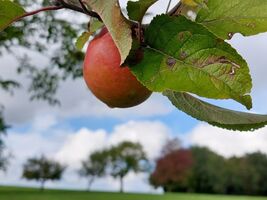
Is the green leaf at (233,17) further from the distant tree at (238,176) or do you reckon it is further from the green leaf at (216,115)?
the distant tree at (238,176)

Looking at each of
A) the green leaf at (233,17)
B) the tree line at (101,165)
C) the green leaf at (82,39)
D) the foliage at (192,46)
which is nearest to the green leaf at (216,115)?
the foliage at (192,46)

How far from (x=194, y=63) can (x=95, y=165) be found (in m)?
58.0

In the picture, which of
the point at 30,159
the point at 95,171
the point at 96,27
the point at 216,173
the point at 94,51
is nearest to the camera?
the point at 94,51

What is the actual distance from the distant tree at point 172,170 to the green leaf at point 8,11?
5631cm

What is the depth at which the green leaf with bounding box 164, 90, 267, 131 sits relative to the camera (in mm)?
1041

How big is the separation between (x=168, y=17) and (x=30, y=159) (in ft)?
178

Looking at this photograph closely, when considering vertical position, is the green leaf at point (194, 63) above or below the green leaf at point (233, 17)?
below

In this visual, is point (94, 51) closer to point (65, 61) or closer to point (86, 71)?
point (86, 71)

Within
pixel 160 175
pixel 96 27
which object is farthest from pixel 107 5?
pixel 160 175

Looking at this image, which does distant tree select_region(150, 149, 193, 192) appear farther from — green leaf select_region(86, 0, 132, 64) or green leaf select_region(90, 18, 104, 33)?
green leaf select_region(86, 0, 132, 64)

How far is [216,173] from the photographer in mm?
Result: 64938

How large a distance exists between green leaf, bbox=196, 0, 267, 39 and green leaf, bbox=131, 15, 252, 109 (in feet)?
0.33

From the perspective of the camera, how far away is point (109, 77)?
1.02 m

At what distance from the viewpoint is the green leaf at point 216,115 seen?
1.04m
